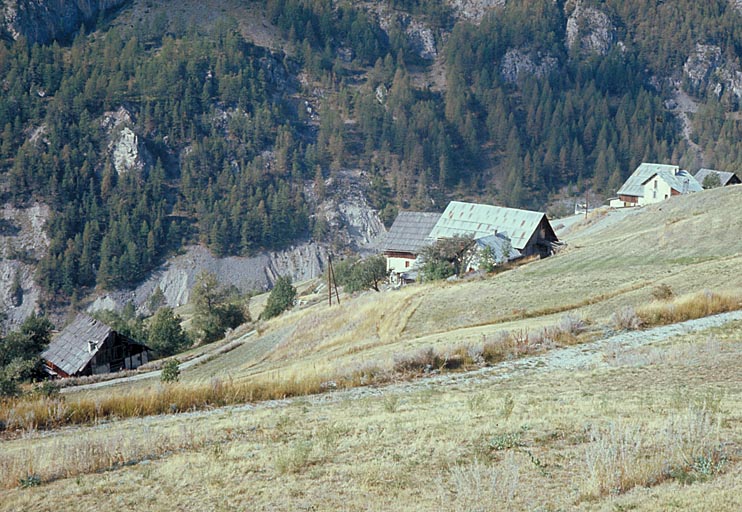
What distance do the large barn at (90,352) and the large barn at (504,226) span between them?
28570 mm

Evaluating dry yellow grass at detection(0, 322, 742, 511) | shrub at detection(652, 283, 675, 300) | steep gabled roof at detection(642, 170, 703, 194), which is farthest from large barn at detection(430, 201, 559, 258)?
dry yellow grass at detection(0, 322, 742, 511)

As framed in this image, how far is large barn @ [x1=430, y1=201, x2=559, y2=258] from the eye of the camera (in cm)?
7416

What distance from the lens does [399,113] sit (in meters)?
198

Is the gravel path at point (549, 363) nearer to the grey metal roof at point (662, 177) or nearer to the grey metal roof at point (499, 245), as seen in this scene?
the grey metal roof at point (499, 245)

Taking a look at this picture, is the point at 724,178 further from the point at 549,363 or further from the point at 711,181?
the point at 549,363

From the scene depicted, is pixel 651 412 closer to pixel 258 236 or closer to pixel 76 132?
pixel 258 236

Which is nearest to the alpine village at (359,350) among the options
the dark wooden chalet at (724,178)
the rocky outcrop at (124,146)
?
the dark wooden chalet at (724,178)

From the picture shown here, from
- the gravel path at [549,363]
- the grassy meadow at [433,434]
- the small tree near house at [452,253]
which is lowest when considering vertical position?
the small tree near house at [452,253]

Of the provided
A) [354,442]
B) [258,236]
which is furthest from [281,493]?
[258,236]

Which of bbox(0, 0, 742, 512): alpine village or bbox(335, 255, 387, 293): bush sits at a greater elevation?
bbox(0, 0, 742, 512): alpine village

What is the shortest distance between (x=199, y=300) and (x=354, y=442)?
66549mm

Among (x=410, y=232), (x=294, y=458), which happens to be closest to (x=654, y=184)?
(x=410, y=232)

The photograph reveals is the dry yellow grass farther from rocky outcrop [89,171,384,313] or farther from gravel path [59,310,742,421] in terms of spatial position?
rocky outcrop [89,171,384,313]

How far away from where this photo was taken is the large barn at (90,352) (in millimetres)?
63500
